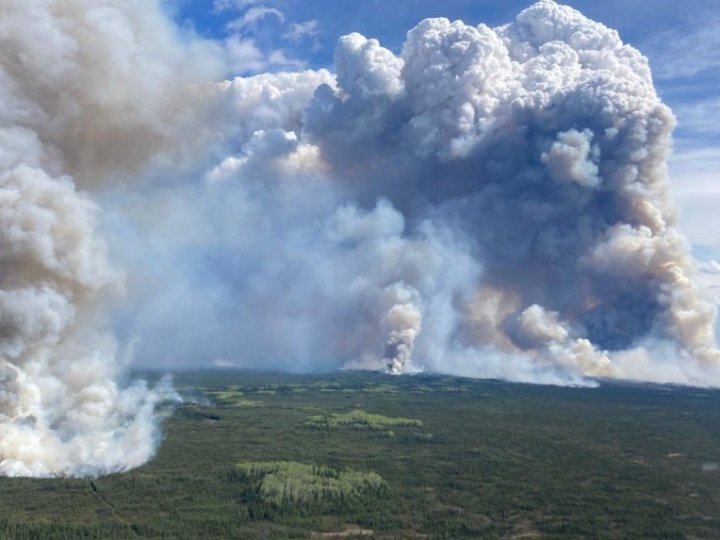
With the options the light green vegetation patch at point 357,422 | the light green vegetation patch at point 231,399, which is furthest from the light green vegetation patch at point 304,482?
the light green vegetation patch at point 231,399

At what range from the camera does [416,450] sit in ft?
206

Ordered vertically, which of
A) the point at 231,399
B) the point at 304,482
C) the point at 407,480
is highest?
the point at 231,399

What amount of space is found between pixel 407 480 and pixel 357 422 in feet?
75.3

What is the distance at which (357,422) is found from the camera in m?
75.2

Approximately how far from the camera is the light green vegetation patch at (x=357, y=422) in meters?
72.9

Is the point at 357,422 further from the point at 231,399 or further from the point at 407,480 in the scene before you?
the point at 407,480

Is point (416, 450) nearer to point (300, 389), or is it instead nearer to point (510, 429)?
point (510, 429)

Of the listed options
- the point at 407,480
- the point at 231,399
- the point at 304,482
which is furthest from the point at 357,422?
the point at 304,482

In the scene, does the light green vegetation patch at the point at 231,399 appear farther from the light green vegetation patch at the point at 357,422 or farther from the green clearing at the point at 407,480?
the light green vegetation patch at the point at 357,422

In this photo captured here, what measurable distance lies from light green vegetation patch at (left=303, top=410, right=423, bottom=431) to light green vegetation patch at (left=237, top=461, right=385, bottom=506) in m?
17.8

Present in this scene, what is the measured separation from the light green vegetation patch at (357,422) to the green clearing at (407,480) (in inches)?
29.5

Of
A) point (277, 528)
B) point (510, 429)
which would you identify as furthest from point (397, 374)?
point (277, 528)

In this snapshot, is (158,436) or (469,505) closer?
(469,505)

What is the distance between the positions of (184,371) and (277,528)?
8759 centimetres
